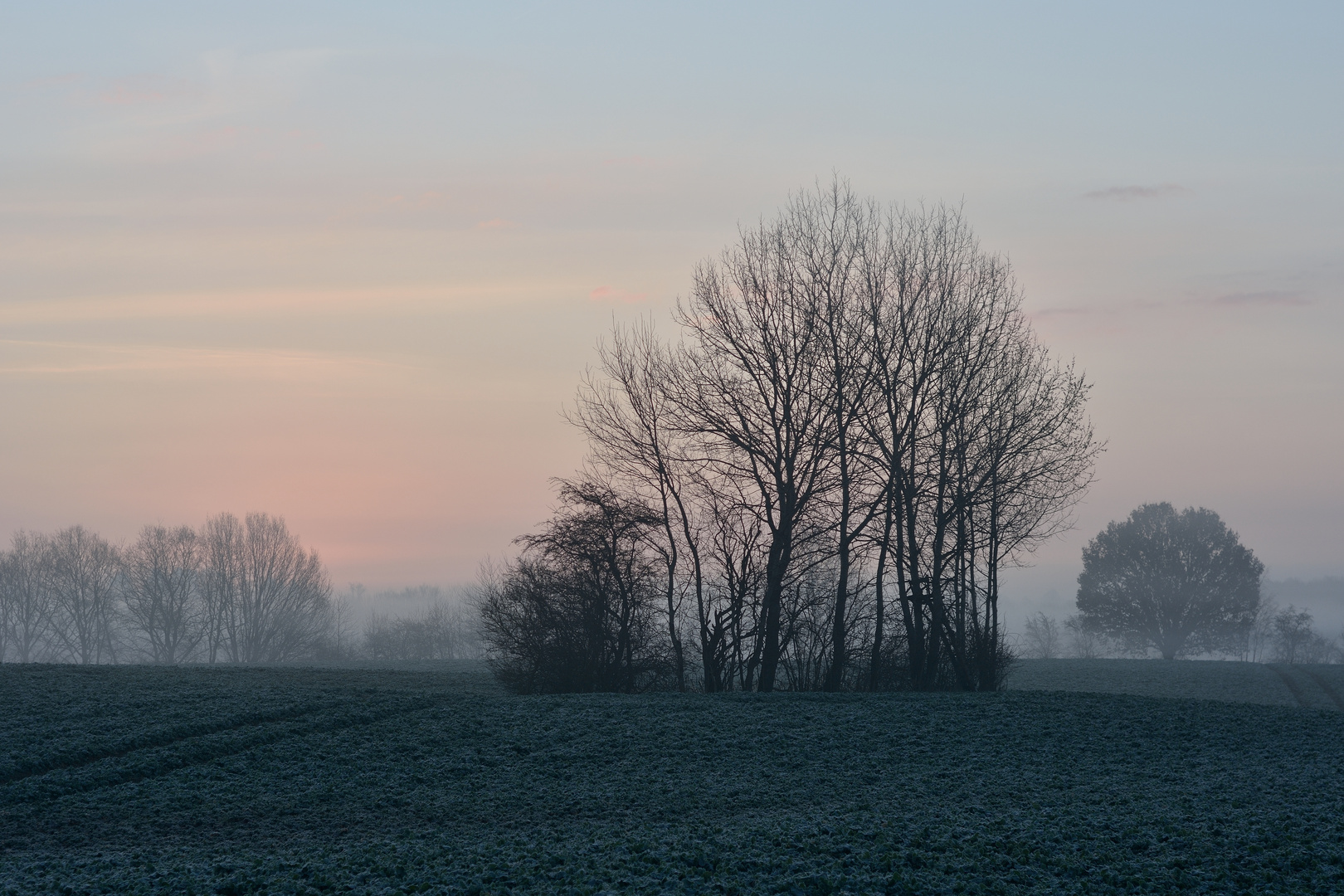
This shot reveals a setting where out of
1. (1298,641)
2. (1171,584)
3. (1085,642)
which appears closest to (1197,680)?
(1171,584)

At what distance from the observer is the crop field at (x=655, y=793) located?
7867 mm

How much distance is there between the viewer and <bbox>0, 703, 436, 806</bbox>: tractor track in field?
10.8 meters

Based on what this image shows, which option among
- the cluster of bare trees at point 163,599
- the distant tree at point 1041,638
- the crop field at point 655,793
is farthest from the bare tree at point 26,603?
the distant tree at point 1041,638

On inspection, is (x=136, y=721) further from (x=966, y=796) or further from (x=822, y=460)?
(x=822, y=460)

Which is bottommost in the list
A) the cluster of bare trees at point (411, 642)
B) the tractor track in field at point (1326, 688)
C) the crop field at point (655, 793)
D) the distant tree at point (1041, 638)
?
the distant tree at point (1041, 638)

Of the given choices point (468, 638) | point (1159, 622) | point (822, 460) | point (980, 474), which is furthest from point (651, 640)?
point (468, 638)

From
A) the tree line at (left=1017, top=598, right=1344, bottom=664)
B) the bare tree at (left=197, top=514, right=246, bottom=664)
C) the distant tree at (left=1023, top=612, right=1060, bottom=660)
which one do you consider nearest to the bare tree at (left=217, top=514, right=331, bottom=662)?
the bare tree at (left=197, top=514, right=246, bottom=664)

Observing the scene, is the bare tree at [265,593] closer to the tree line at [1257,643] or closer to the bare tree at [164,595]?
the bare tree at [164,595]

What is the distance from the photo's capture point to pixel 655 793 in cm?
1118

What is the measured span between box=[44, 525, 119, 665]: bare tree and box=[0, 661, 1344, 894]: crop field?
208 feet

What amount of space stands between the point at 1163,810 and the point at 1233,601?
190 feet

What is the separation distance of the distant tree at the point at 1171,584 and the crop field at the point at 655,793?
46405mm

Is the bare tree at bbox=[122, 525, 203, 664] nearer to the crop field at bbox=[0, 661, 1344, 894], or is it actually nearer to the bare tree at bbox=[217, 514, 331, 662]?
the bare tree at bbox=[217, 514, 331, 662]

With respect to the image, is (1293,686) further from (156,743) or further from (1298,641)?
(1298,641)
